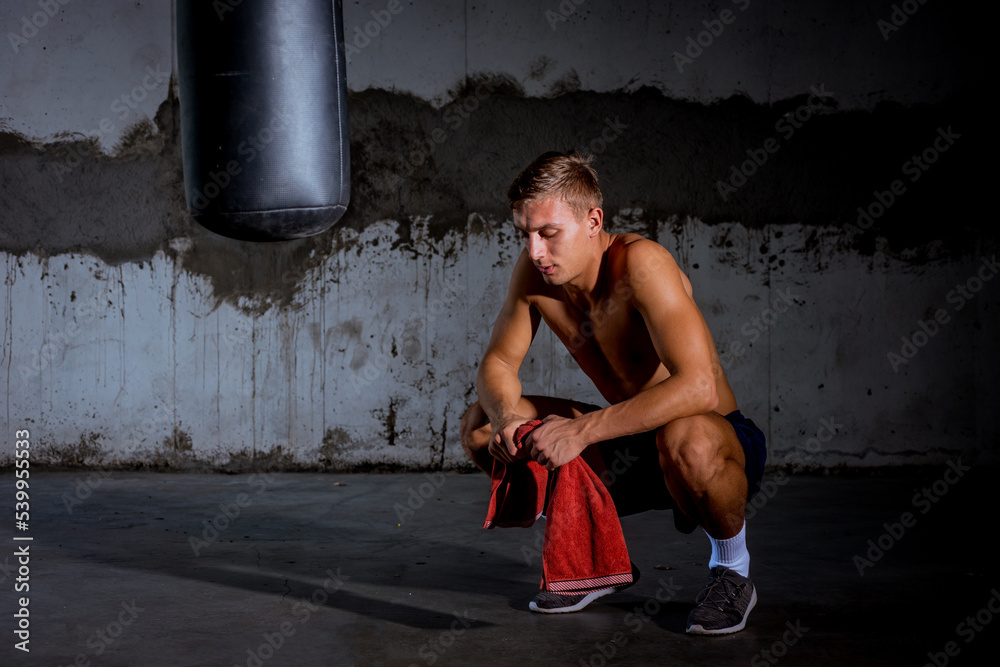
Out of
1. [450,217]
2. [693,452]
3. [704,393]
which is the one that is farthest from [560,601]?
[450,217]

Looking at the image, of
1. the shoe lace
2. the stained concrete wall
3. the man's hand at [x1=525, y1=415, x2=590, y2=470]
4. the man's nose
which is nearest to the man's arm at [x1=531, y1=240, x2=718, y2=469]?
the man's hand at [x1=525, y1=415, x2=590, y2=470]

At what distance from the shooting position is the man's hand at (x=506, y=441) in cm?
188

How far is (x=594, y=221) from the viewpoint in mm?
1990

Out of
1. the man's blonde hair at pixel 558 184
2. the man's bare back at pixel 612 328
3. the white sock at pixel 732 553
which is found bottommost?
the white sock at pixel 732 553

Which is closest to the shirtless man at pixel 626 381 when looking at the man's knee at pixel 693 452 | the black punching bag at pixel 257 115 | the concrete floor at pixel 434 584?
the man's knee at pixel 693 452

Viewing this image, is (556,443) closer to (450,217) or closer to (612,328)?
(612,328)

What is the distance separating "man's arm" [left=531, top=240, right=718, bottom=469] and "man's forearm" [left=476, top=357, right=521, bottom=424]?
184mm

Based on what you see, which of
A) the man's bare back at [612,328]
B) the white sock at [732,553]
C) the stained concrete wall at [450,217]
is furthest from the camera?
the stained concrete wall at [450,217]

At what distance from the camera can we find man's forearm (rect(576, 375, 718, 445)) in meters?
1.78

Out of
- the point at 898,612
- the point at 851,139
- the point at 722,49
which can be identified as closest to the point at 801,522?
the point at 898,612

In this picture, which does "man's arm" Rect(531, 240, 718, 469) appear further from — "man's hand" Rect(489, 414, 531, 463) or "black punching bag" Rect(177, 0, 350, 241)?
"black punching bag" Rect(177, 0, 350, 241)

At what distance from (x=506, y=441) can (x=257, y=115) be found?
993 millimetres

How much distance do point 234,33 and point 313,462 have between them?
2331 millimetres

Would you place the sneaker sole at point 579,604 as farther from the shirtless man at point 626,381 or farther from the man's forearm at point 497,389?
the man's forearm at point 497,389
